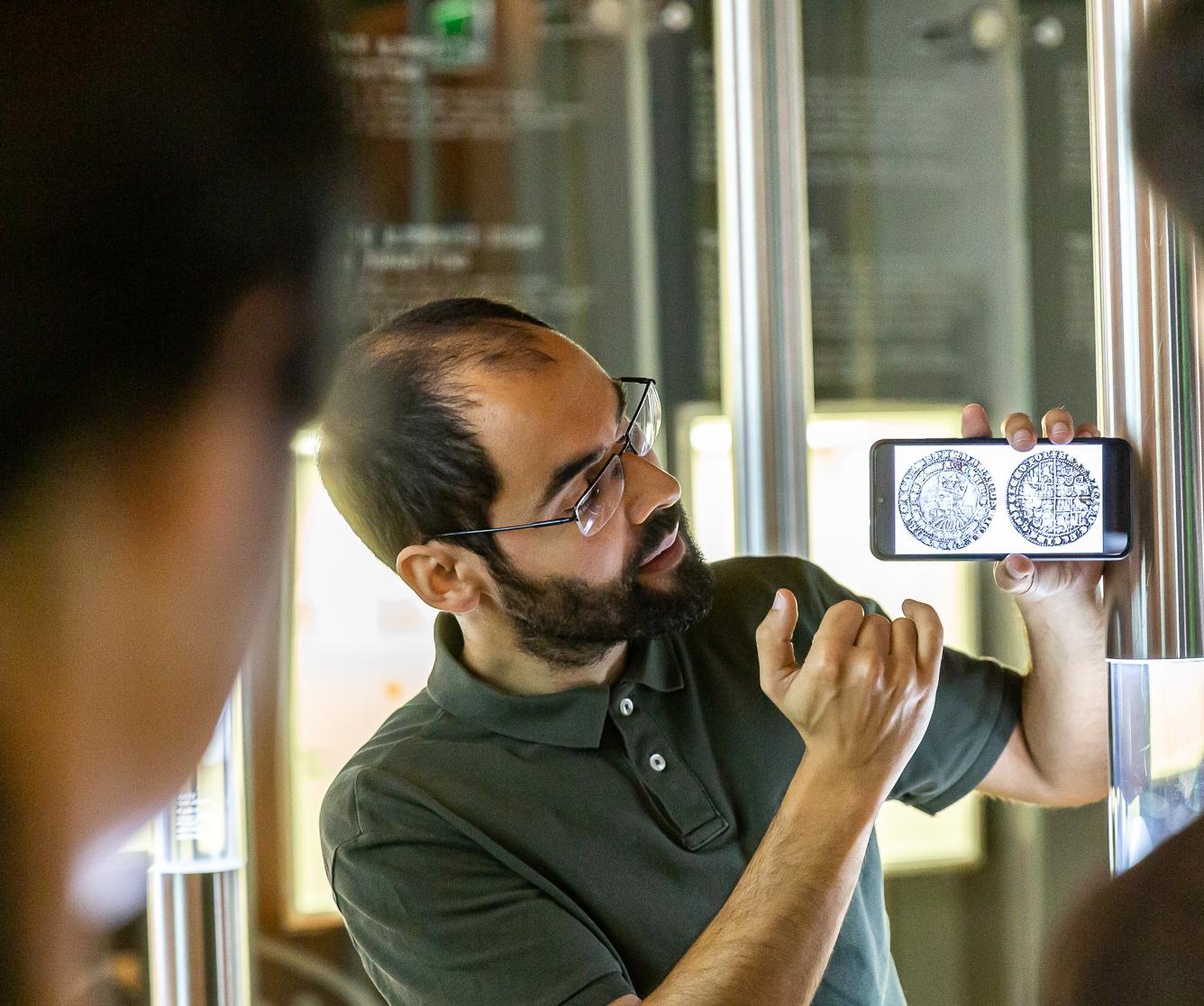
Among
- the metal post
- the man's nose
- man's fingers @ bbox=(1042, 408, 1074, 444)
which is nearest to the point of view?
the metal post

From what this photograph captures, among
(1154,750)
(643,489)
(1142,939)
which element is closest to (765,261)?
(643,489)

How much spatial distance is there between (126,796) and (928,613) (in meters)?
0.63

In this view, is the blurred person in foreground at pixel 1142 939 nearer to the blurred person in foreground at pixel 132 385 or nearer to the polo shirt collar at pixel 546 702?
the blurred person in foreground at pixel 132 385

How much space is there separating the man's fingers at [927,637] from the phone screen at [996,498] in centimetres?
11

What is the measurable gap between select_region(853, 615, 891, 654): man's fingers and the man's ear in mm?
357

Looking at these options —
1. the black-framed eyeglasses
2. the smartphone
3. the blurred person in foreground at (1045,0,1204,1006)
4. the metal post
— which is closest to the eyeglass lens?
Answer: the black-framed eyeglasses

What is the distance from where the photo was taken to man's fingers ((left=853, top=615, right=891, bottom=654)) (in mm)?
766

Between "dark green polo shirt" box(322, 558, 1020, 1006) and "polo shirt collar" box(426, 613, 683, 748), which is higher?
"polo shirt collar" box(426, 613, 683, 748)

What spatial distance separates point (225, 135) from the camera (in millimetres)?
189

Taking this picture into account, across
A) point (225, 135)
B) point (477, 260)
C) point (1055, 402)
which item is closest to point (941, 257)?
point (1055, 402)

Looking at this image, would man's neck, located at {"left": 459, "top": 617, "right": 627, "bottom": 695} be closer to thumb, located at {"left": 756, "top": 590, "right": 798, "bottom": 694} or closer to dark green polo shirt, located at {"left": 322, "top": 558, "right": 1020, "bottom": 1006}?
dark green polo shirt, located at {"left": 322, "top": 558, "right": 1020, "bottom": 1006}

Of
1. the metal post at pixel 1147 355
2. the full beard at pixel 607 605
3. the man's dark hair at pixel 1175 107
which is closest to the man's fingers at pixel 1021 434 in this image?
the metal post at pixel 1147 355

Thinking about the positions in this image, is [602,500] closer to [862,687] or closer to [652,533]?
[652,533]

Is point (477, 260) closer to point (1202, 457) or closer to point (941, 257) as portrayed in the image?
point (941, 257)
